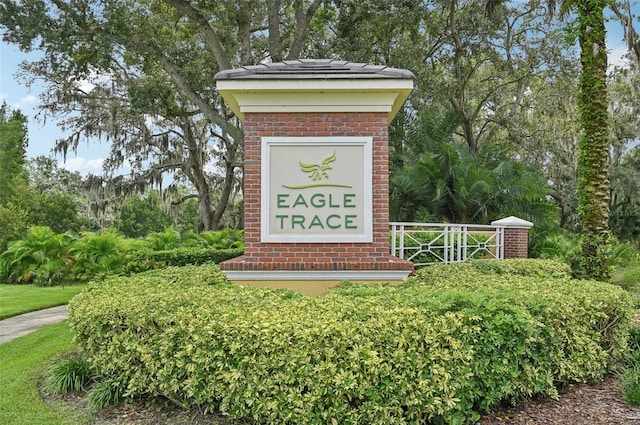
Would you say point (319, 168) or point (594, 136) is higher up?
point (594, 136)

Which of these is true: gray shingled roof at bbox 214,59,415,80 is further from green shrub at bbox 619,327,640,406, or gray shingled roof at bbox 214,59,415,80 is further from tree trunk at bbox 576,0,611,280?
tree trunk at bbox 576,0,611,280

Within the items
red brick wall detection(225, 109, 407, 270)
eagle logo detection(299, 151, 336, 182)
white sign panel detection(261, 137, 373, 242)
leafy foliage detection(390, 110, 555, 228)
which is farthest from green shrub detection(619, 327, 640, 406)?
leafy foliage detection(390, 110, 555, 228)

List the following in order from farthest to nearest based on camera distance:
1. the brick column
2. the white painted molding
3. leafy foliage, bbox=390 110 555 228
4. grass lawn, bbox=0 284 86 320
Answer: leafy foliage, bbox=390 110 555 228 → the brick column → grass lawn, bbox=0 284 86 320 → the white painted molding

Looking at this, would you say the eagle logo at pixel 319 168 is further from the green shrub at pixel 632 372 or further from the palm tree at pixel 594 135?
the palm tree at pixel 594 135

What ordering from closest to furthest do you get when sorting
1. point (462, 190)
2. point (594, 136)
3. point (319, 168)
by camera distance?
point (319, 168) → point (594, 136) → point (462, 190)

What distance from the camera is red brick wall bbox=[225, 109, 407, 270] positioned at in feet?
20.9

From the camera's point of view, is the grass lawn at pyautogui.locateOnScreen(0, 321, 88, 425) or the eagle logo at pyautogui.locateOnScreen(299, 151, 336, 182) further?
the eagle logo at pyautogui.locateOnScreen(299, 151, 336, 182)

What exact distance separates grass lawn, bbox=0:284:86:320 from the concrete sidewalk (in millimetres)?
297

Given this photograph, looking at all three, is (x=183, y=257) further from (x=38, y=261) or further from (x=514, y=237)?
(x=514, y=237)

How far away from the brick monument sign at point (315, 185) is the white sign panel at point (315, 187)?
0.01 meters

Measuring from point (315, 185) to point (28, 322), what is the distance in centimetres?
579

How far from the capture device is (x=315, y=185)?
6.43 m

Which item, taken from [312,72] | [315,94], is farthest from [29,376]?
[312,72]

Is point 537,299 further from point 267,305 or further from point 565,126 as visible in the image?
point 565,126
